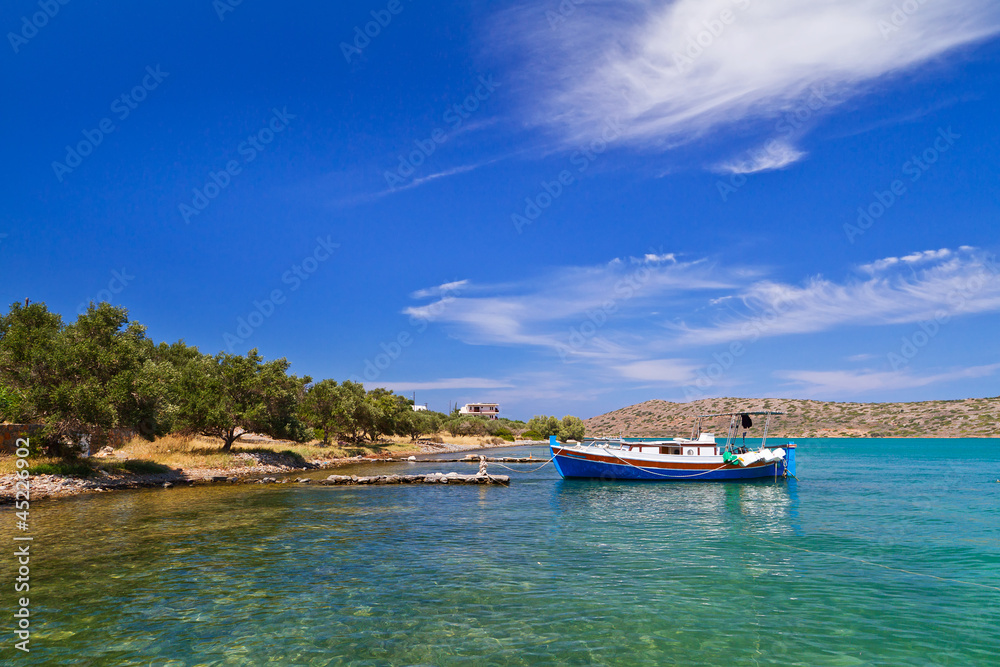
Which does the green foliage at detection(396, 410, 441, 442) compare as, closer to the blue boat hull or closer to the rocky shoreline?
the rocky shoreline

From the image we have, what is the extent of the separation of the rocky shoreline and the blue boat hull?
15926mm

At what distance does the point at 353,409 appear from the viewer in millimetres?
90625

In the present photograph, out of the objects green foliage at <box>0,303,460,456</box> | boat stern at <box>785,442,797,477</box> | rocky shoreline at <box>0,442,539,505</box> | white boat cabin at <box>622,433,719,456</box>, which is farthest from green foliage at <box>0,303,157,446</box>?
boat stern at <box>785,442,797,477</box>

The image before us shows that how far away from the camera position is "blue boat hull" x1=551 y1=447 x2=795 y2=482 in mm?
53219

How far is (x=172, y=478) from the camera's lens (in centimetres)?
4538

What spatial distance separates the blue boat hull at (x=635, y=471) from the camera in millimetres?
53219

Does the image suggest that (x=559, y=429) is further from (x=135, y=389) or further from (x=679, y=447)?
(x=135, y=389)

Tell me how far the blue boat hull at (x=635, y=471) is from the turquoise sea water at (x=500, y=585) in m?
18.4

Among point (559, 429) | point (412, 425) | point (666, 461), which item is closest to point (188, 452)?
point (666, 461)

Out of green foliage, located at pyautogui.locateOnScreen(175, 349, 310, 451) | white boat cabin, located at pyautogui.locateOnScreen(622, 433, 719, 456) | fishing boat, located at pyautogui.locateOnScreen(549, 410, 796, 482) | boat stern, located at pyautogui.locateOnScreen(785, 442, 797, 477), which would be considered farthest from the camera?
boat stern, located at pyautogui.locateOnScreen(785, 442, 797, 477)

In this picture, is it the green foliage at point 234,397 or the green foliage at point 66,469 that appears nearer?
the green foliage at point 66,469

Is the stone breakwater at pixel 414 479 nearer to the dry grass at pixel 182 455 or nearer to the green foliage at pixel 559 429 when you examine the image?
the dry grass at pixel 182 455

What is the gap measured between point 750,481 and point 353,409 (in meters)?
60.9

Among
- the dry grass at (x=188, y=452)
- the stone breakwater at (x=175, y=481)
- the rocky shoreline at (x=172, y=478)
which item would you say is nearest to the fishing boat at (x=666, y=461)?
the stone breakwater at (x=175, y=481)
